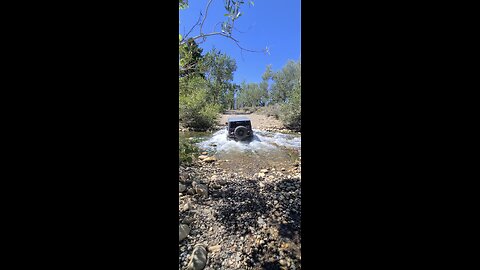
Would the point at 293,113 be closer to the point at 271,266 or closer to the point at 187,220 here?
the point at 187,220

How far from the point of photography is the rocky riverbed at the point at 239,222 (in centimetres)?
195

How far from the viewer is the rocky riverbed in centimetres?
195

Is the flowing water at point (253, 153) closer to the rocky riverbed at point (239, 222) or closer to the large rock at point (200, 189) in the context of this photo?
the rocky riverbed at point (239, 222)

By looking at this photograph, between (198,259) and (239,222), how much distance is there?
775mm

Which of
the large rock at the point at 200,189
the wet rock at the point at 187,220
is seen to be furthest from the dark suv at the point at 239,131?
the wet rock at the point at 187,220

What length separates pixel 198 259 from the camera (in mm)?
1880

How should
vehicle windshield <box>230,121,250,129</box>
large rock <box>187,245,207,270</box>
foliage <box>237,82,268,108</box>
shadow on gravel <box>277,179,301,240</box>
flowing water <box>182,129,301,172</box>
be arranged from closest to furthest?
large rock <box>187,245,207,270</box>
shadow on gravel <box>277,179,301,240</box>
flowing water <box>182,129,301,172</box>
vehicle windshield <box>230,121,250,129</box>
foliage <box>237,82,268,108</box>

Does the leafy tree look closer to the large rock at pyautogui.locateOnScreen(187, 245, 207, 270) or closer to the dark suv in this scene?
the large rock at pyautogui.locateOnScreen(187, 245, 207, 270)

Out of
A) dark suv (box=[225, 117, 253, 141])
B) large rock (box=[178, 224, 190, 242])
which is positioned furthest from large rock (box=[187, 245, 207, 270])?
dark suv (box=[225, 117, 253, 141])

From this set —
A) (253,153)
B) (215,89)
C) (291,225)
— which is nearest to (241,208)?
(291,225)
